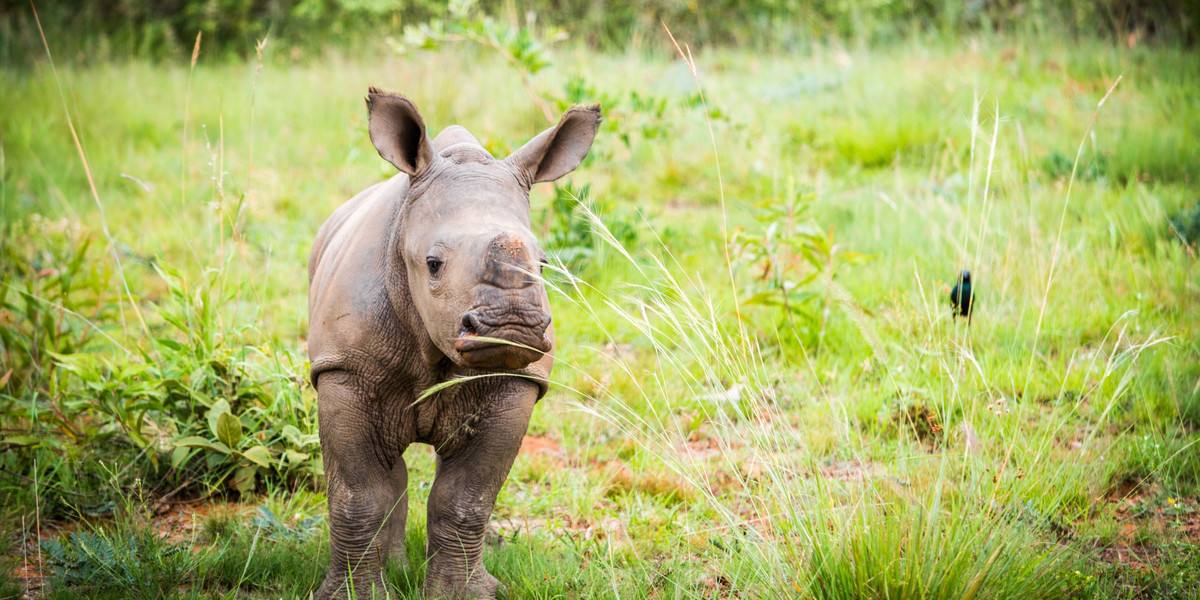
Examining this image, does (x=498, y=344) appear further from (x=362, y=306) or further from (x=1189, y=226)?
(x=1189, y=226)

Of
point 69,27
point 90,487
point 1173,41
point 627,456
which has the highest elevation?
point 69,27

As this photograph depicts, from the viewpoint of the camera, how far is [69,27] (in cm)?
1625

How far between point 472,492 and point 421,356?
49cm

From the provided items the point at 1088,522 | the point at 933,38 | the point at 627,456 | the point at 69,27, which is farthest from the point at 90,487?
the point at 69,27

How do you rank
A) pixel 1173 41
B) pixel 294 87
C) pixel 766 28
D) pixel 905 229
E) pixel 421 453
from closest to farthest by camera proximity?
pixel 421 453
pixel 905 229
pixel 1173 41
pixel 294 87
pixel 766 28

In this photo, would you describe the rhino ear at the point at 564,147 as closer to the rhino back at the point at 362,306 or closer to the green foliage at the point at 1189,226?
the rhino back at the point at 362,306

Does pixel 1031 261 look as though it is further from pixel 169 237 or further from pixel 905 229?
pixel 169 237

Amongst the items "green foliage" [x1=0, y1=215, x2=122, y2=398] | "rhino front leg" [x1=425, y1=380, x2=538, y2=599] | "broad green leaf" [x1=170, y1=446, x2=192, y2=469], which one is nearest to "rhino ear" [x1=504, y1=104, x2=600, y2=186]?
"rhino front leg" [x1=425, y1=380, x2=538, y2=599]

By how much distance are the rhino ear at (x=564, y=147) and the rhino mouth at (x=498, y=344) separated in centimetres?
71

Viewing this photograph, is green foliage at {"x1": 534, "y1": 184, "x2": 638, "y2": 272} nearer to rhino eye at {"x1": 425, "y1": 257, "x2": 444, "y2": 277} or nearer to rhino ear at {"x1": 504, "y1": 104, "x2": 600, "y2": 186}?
A: rhino ear at {"x1": 504, "y1": 104, "x2": 600, "y2": 186}

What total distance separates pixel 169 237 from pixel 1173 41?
33.9ft

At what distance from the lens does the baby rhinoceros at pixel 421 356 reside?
8.55ft

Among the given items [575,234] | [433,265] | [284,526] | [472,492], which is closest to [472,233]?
[433,265]

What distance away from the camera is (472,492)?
292cm
